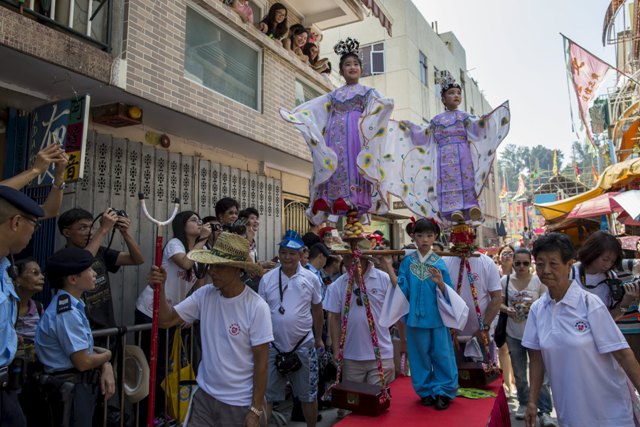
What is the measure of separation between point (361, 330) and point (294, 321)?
692mm

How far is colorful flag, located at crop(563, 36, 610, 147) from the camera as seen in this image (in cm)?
1259

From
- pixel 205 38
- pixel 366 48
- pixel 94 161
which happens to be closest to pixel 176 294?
pixel 94 161

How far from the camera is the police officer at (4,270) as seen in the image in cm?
217

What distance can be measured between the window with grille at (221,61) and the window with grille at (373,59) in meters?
12.1

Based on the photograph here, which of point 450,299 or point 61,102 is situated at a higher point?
point 61,102

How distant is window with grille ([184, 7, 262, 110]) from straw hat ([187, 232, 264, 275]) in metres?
4.19

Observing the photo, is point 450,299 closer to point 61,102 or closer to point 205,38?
point 61,102

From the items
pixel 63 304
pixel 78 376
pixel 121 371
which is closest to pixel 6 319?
pixel 63 304

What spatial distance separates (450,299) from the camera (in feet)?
12.7

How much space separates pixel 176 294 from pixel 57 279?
1.57 meters

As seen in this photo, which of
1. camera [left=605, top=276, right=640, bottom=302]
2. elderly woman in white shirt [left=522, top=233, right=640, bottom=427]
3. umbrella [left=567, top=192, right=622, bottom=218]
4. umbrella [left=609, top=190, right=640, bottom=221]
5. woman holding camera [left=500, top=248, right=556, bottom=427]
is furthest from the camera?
umbrella [left=567, top=192, right=622, bottom=218]

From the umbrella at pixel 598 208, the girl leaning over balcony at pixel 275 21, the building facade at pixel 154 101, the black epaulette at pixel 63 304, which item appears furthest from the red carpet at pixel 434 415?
the umbrella at pixel 598 208

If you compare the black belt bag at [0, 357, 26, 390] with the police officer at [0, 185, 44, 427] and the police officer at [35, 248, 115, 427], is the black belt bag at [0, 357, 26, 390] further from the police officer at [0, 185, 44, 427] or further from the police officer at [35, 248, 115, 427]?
the police officer at [35, 248, 115, 427]

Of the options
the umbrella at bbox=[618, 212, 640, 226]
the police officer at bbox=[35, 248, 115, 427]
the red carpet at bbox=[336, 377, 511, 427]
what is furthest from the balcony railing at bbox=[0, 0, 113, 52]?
the umbrella at bbox=[618, 212, 640, 226]
